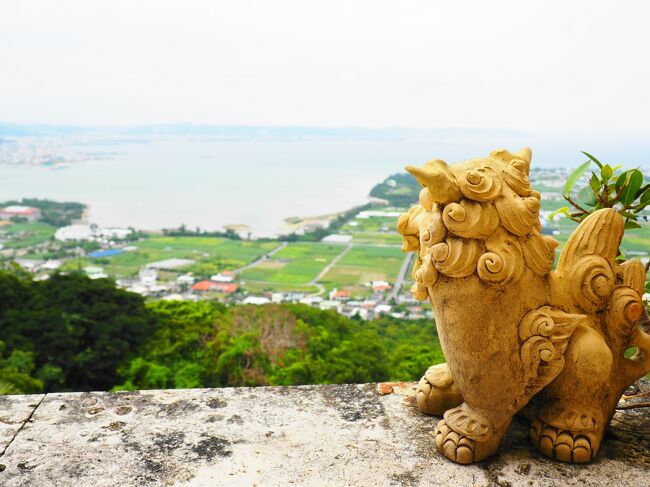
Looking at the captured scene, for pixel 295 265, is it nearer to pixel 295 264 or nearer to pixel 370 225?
pixel 295 264

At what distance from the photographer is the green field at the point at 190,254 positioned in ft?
69.2

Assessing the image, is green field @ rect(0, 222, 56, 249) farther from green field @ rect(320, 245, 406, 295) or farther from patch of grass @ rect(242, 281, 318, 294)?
green field @ rect(320, 245, 406, 295)

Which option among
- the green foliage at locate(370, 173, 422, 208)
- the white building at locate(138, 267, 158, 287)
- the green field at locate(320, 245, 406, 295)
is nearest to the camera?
the white building at locate(138, 267, 158, 287)

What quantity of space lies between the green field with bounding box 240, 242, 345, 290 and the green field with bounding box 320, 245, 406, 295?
71 cm

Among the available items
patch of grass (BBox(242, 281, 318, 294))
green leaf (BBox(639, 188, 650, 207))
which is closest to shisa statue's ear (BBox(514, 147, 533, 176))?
green leaf (BBox(639, 188, 650, 207))

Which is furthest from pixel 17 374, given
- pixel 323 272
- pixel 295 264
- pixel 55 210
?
pixel 55 210

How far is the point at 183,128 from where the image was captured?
157 ft

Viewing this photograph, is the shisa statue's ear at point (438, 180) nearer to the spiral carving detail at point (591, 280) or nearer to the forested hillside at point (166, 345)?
the spiral carving detail at point (591, 280)

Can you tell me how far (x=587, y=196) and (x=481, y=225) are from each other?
0.81m

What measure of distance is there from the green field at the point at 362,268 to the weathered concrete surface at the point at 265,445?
1467 centimetres

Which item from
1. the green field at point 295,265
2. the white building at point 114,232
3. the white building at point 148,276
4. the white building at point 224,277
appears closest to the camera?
the white building at point 148,276

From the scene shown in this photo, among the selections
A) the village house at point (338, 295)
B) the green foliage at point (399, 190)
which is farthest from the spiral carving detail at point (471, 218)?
the green foliage at point (399, 190)

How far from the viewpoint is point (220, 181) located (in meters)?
36.2

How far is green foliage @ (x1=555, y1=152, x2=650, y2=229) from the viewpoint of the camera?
2.37 metres
